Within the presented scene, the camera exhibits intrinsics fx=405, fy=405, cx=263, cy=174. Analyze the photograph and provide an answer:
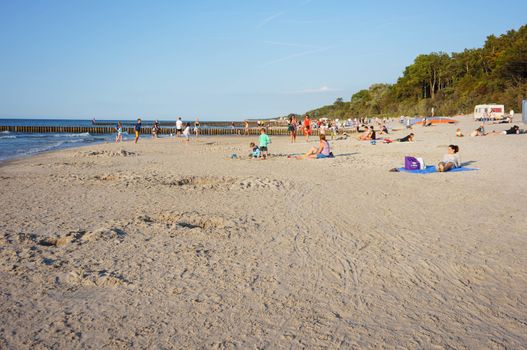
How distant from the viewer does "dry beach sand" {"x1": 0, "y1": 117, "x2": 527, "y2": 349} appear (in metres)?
3.33

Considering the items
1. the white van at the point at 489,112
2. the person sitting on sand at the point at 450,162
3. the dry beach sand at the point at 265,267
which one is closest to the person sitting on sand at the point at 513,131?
the person sitting on sand at the point at 450,162

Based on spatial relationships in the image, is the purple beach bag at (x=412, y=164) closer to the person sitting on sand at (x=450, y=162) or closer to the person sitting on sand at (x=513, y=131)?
the person sitting on sand at (x=450, y=162)

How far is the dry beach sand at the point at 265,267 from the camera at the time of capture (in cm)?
333

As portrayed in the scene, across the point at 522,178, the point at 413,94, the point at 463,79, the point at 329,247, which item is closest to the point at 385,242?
the point at 329,247

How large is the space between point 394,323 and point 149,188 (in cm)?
742

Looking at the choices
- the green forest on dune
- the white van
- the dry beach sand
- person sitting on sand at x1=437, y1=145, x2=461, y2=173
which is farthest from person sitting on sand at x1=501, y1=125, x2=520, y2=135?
the green forest on dune

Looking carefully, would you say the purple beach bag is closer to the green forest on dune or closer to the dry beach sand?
the dry beach sand

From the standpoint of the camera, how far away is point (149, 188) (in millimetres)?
9742

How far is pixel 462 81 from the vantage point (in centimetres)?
5881

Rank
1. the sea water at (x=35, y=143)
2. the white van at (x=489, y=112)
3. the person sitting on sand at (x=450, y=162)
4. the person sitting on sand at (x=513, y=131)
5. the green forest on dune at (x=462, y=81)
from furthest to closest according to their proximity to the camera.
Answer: the green forest on dune at (x=462, y=81), the white van at (x=489, y=112), the sea water at (x=35, y=143), the person sitting on sand at (x=513, y=131), the person sitting on sand at (x=450, y=162)

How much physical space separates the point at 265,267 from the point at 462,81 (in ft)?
207

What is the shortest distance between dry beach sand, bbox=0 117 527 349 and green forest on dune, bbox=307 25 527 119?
142ft

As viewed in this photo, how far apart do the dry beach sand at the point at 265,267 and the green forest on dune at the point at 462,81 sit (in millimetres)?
43223

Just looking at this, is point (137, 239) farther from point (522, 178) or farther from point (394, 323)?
point (522, 178)
